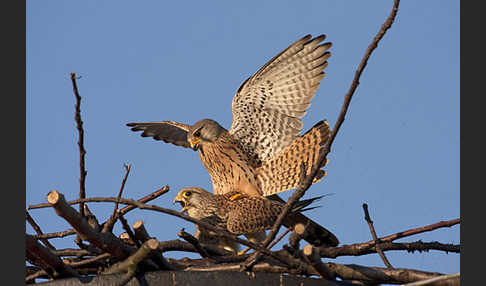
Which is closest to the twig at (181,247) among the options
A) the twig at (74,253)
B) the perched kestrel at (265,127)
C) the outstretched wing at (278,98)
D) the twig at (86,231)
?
the twig at (86,231)

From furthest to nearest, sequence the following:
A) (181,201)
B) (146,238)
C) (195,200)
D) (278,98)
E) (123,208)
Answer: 1. (278,98)
2. (181,201)
3. (195,200)
4. (123,208)
5. (146,238)

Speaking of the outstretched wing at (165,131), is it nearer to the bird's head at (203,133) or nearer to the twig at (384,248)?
the bird's head at (203,133)

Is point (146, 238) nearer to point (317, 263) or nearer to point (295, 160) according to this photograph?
point (317, 263)

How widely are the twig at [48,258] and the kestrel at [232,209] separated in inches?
57.3

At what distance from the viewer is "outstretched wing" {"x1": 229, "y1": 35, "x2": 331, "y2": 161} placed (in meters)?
5.31

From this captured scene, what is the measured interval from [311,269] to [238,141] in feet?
8.28

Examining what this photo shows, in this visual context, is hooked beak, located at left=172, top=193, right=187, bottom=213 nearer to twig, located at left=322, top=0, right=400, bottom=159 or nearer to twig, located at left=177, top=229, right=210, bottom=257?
twig, located at left=177, top=229, right=210, bottom=257

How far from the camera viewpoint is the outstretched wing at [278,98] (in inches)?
209

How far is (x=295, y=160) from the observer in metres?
4.97

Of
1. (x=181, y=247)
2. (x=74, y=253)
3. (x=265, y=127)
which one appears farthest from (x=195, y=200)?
(x=74, y=253)

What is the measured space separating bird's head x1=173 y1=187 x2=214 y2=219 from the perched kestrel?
15.2 inches

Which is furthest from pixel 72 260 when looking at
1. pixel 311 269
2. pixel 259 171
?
pixel 259 171

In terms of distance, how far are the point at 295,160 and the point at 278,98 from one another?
0.70m

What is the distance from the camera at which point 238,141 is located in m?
5.60
